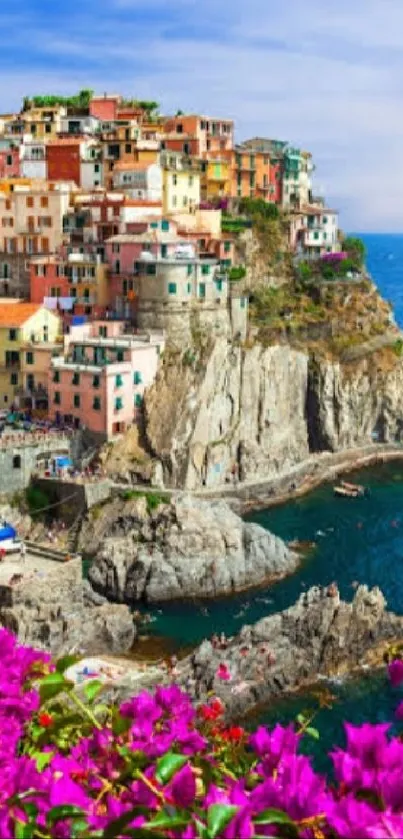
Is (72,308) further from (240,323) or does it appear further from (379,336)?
(379,336)

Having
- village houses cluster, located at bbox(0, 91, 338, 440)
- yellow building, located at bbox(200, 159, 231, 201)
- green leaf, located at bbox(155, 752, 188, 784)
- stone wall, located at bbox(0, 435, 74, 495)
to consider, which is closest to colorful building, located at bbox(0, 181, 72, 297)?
village houses cluster, located at bbox(0, 91, 338, 440)

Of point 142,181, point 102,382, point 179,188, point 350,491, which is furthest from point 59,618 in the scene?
point 179,188

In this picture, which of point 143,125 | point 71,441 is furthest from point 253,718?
point 143,125

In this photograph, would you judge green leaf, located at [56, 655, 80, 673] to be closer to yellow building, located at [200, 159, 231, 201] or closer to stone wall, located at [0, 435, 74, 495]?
stone wall, located at [0, 435, 74, 495]

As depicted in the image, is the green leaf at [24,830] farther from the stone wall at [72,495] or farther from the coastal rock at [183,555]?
the stone wall at [72,495]

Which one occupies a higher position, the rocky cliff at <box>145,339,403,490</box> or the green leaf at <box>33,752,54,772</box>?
the green leaf at <box>33,752,54,772</box>
